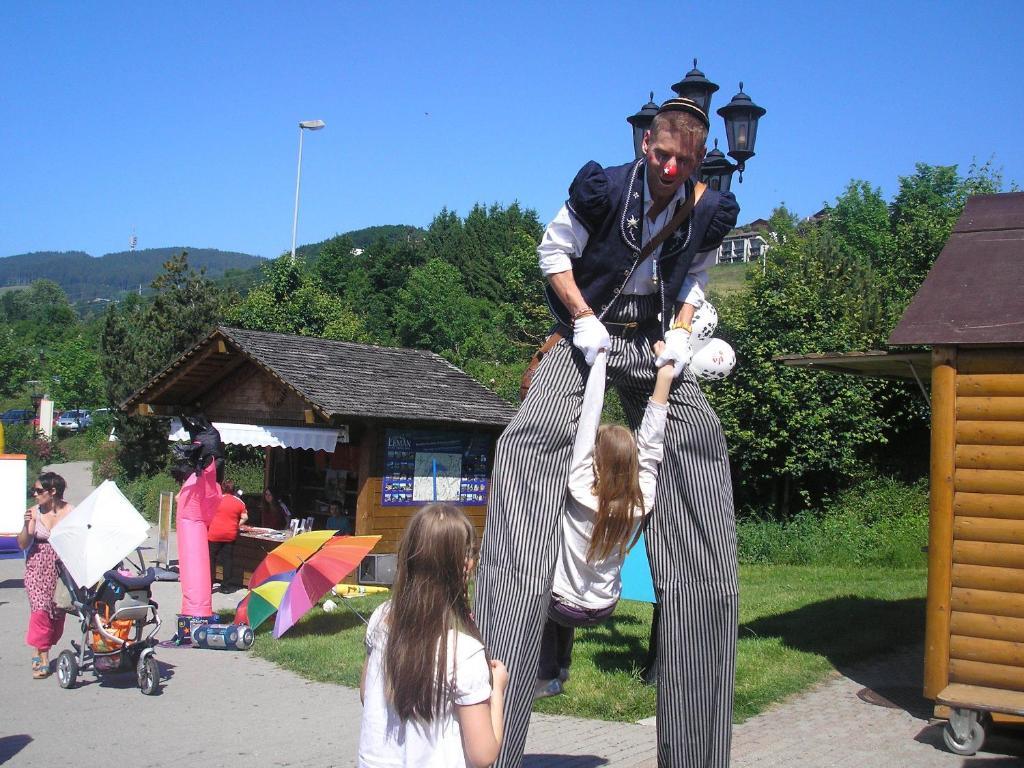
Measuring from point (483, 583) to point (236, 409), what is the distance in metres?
12.2

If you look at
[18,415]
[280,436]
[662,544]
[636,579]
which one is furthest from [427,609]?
[18,415]

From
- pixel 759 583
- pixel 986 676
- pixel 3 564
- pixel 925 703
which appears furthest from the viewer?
pixel 3 564

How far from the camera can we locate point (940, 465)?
6.12 meters

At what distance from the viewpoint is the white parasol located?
729 centimetres

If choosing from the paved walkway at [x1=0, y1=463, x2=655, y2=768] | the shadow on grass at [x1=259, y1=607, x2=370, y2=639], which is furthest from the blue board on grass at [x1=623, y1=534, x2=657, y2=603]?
the shadow on grass at [x1=259, y1=607, x2=370, y2=639]

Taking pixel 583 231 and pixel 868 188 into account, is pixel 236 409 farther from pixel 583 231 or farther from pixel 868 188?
pixel 868 188

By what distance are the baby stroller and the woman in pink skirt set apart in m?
0.25

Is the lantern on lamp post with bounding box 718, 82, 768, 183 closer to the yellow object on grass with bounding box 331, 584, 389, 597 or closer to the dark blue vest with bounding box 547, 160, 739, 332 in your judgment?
the dark blue vest with bounding box 547, 160, 739, 332

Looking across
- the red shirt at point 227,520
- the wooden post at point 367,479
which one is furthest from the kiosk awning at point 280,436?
the red shirt at point 227,520

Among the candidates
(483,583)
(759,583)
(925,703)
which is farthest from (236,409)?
(483,583)

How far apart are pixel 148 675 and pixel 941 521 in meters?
5.55

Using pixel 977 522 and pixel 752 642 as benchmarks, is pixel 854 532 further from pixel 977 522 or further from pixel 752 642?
pixel 977 522

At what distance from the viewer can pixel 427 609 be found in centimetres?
275

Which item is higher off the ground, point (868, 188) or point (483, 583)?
point (868, 188)
